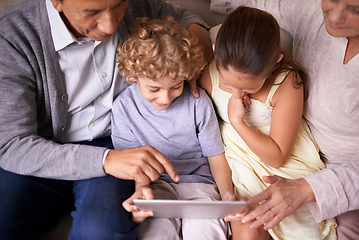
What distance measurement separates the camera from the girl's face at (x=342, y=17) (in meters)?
1.12

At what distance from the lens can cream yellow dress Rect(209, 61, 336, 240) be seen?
133 centimetres

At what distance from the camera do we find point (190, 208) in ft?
3.74

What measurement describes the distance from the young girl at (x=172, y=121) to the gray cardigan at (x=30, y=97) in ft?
0.83

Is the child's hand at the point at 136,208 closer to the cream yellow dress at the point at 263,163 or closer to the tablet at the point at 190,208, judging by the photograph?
the tablet at the point at 190,208

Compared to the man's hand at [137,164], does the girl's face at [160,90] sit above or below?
above

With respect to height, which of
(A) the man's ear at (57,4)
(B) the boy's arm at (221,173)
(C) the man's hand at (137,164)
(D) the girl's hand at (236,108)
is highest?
(A) the man's ear at (57,4)

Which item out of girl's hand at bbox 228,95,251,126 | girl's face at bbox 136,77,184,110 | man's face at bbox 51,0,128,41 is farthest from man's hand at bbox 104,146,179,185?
man's face at bbox 51,0,128,41

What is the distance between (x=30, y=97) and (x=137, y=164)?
46 cm

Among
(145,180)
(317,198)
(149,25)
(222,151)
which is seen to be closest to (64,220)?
(145,180)

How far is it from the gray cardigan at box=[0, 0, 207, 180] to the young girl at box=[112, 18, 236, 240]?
25 centimetres

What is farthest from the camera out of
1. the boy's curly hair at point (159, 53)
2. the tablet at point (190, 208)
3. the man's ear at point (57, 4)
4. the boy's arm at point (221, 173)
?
the boy's arm at point (221, 173)

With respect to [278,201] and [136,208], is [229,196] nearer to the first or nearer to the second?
[278,201]

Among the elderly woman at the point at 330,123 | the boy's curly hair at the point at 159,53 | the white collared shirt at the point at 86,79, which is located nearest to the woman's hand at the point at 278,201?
the elderly woman at the point at 330,123

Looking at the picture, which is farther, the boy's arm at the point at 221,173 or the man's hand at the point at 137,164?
the boy's arm at the point at 221,173
